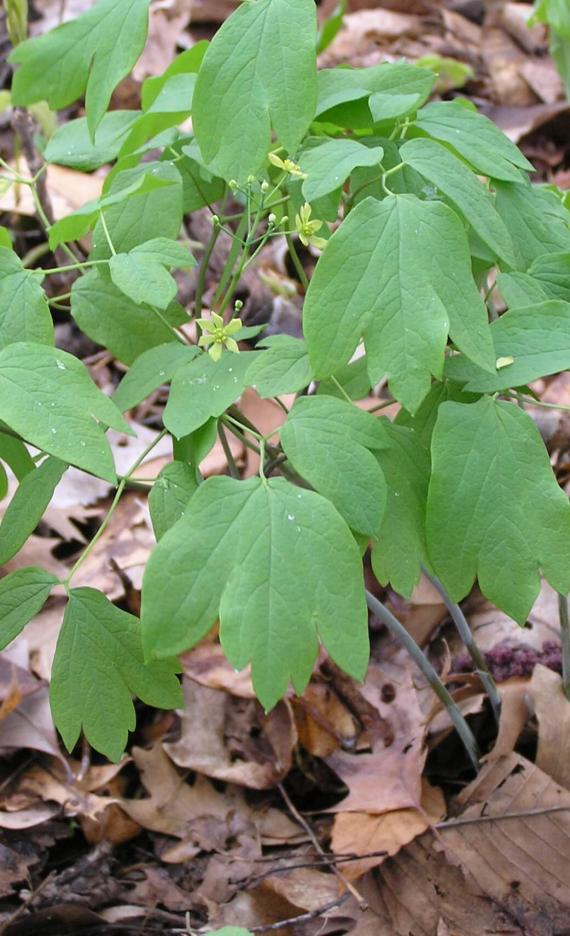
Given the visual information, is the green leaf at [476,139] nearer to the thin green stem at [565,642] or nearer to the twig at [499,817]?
the thin green stem at [565,642]

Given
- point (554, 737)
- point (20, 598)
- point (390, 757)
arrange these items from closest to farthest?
point (20, 598)
point (554, 737)
point (390, 757)

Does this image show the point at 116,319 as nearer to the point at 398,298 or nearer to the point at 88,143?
the point at 88,143

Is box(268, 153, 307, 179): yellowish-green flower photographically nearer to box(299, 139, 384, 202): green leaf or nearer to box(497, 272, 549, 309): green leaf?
box(299, 139, 384, 202): green leaf

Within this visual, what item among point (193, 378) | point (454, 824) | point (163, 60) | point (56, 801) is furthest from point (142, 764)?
point (163, 60)

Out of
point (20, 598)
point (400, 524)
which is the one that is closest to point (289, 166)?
point (400, 524)

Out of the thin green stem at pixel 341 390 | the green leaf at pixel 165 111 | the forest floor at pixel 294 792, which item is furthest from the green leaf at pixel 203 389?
the forest floor at pixel 294 792

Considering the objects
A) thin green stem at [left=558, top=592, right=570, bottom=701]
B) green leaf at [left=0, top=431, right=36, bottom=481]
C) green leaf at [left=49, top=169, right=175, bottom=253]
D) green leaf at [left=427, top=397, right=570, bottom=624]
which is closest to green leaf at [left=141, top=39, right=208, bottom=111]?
green leaf at [left=49, top=169, right=175, bottom=253]

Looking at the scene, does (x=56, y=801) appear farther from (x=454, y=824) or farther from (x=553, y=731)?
(x=553, y=731)
